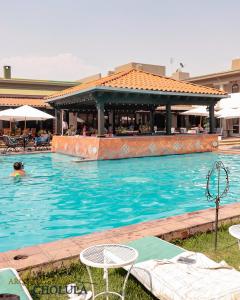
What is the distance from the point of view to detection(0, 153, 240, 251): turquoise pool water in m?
7.32

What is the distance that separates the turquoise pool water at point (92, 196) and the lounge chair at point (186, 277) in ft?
10.7

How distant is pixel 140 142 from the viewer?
62.8 feet

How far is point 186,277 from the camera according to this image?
3.39 meters

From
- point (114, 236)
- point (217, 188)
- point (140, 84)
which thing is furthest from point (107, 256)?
point (140, 84)

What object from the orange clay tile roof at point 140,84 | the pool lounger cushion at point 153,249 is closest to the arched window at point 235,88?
the orange clay tile roof at point 140,84

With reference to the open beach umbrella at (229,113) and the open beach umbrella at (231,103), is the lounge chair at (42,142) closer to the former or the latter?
the open beach umbrella at (229,113)

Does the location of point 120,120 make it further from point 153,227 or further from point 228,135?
point 153,227

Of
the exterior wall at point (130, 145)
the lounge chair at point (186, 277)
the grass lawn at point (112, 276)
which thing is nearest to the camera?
the lounge chair at point (186, 277)

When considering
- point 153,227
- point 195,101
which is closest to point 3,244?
point 153,227

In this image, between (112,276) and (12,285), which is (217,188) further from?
(12,285)

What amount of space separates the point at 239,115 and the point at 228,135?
1179cm

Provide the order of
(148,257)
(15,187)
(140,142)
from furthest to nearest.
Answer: (140,142) → (15,187) → (148,257)

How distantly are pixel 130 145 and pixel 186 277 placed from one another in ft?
50.6

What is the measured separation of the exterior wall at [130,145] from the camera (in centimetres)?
1795
